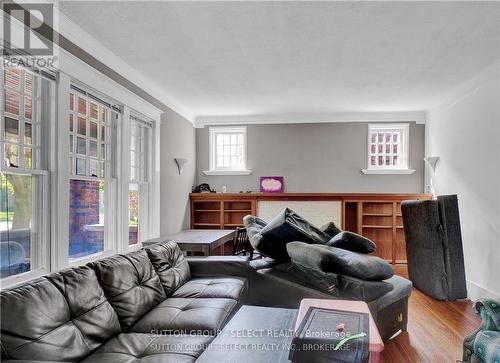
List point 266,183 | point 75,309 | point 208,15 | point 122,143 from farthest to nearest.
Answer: point 266,183 < point 122,143 < point 208,15 < point 75,309

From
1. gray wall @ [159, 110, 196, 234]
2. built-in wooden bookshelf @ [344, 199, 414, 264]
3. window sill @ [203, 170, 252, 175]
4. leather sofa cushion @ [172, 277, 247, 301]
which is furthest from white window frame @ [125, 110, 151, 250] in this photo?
built-in wooden bookshelf @ [344, 199, 414, 264]

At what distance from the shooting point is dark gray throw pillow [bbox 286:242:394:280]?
2365 mm

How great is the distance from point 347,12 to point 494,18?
1.15m

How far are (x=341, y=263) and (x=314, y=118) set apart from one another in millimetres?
3798

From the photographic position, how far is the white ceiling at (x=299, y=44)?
2.38 metres

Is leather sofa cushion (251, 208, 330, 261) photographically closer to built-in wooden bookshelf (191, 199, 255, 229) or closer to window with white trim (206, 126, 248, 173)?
built-in wooden bookshelf (191, 199, 255, 229)

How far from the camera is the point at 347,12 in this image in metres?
2.40

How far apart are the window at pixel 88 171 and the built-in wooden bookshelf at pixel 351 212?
2.39 meters

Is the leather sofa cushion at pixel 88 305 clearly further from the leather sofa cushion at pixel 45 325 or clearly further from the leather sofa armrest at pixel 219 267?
the leather sofa armrest at pixel 219 267

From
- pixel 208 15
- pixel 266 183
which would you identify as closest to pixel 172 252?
pixel 208 15

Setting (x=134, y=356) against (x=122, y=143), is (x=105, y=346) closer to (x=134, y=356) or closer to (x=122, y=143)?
(x=134, y=356)

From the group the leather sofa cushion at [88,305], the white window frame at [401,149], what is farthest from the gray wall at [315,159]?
the leather sofa cushion at [88,305]

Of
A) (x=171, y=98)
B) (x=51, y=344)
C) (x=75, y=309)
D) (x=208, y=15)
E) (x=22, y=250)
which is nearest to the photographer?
(x=51, y=344)

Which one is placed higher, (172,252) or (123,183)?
(123,183)
